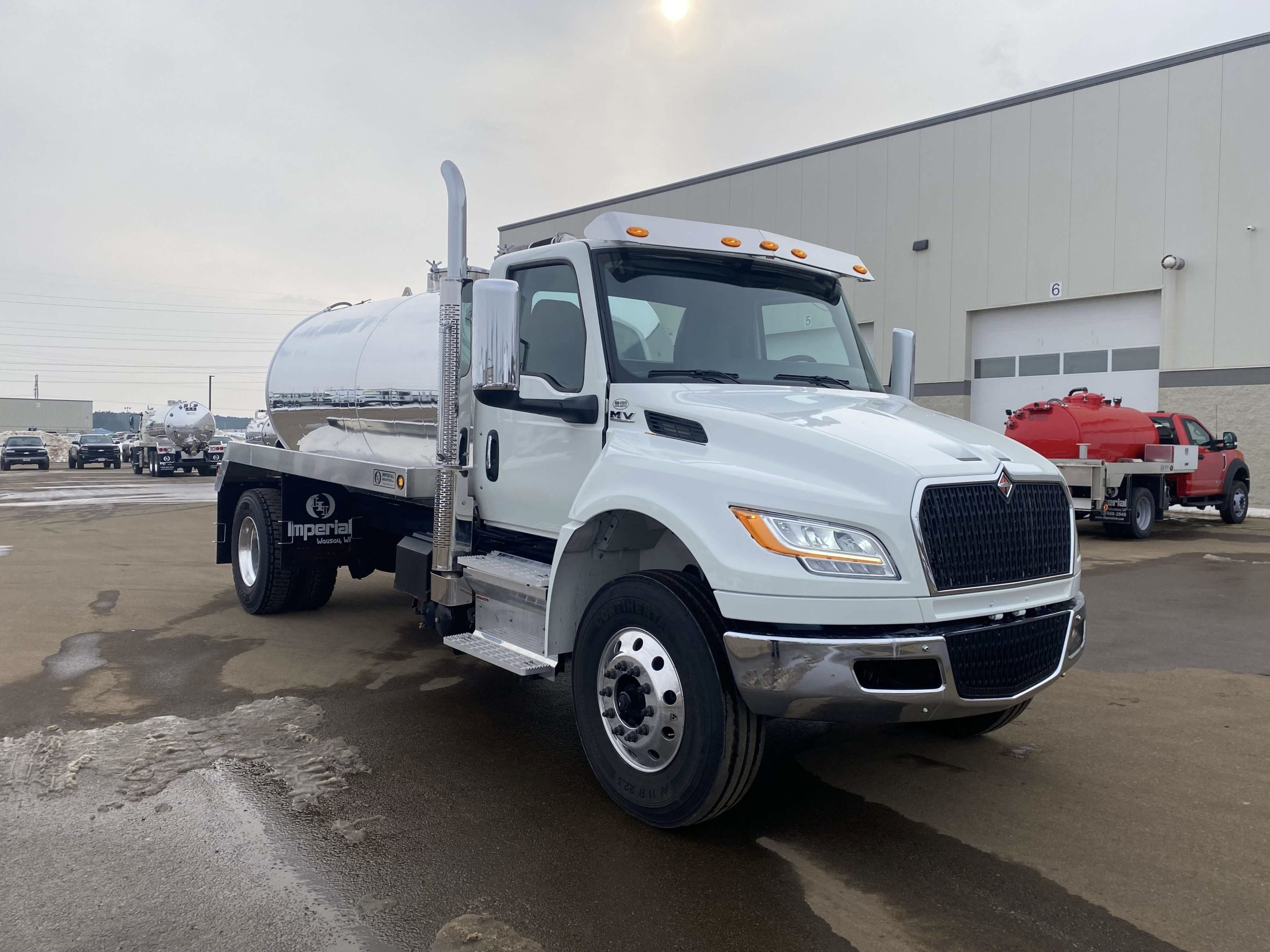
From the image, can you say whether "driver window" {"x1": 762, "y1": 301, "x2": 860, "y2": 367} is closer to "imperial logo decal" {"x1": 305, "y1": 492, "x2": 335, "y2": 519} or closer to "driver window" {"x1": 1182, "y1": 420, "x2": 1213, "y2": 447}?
"imperial logo decal" {"x1": 305, "y1": 492, "x2": 335, "y2": 519}

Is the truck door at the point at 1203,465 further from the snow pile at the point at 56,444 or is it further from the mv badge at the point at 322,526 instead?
the snow pile at the point at 56,444

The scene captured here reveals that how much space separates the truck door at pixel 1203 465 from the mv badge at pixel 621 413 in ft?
51.7

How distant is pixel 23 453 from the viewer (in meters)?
41.7

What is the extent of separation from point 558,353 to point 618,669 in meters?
1.67

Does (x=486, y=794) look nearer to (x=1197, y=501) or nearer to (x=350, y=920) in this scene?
(x=350, y=920)

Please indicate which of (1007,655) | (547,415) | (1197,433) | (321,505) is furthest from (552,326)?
(1197,433)

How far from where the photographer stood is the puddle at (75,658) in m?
6.27

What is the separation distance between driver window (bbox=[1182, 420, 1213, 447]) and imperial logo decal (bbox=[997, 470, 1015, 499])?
51.8 feet

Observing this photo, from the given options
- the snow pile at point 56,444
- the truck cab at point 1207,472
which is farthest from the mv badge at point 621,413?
the snow pile at point 56,444

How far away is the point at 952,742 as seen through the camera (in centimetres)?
493

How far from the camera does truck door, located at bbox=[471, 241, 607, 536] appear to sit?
4547mm

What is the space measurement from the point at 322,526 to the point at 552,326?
376cm

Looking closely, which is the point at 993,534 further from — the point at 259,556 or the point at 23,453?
the point at 23,453

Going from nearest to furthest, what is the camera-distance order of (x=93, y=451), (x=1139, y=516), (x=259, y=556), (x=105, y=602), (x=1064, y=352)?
1. (x=259, y=556)
2. (x=105, y=602)
3. (x=1139, y=516)
4. (x=1064, y=352)
5. (x=93, y=451)
